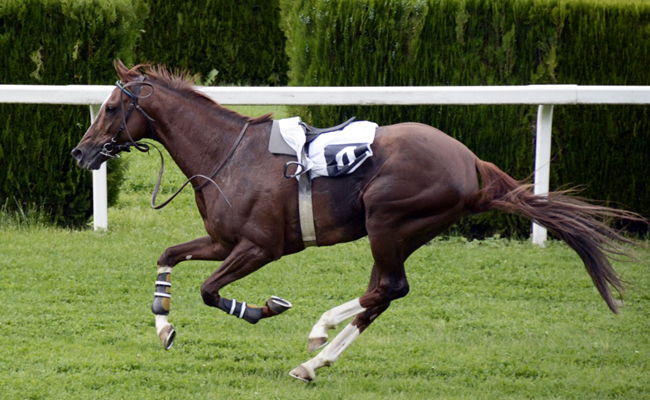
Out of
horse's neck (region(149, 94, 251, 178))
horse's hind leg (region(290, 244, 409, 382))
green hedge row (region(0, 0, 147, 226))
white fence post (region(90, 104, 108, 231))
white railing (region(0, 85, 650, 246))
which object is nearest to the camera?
horse's hind leg (region(290, 244, 409, 382))

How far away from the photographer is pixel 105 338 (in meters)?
5.91

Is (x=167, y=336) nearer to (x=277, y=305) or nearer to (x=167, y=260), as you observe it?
(x=167, y=260)

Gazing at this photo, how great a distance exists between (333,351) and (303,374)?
0.22m

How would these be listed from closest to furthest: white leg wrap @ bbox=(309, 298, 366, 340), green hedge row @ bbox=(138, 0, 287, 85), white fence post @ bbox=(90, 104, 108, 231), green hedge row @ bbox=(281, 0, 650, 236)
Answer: white leg wrap @ bbox=(309, 298, 366, 340) < white fence post @ bbox=(90, 104, 108, 231) < green hedge row @ bbox=(281, 0, 650, 236) < green hedge row @ bbox=(138, 0, 287, 85)

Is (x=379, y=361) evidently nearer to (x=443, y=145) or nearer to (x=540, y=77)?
(x=443, y=145)

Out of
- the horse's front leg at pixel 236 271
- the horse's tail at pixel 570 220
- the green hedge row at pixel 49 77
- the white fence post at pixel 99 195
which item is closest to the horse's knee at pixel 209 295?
the horse's front leg at pixel 236 271

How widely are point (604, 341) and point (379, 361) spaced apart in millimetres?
1562

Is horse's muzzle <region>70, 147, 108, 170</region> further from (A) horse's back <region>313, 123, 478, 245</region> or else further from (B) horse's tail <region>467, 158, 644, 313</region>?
(B) horse's tail <region>467, 158, 644, 313</region>

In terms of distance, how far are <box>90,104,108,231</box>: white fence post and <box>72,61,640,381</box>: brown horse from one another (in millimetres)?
2347

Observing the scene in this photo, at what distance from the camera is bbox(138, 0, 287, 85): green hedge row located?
11648 millimetres

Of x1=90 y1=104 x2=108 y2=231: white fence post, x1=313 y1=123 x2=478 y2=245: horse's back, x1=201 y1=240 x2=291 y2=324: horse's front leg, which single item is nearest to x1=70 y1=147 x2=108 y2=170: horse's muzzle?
x1=201 y1=240 x2=291 y2=324: horse's front leg

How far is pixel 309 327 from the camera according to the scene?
20.5ft

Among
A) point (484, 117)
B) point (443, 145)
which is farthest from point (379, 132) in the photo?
point (484, 117)

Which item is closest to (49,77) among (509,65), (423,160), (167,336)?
(167,336)
